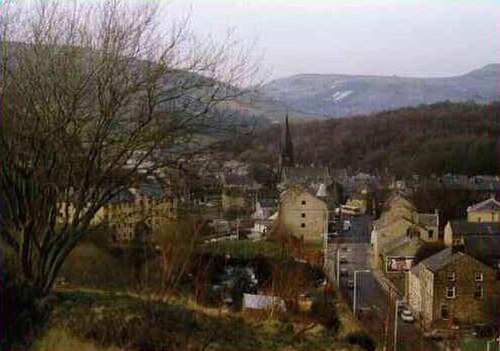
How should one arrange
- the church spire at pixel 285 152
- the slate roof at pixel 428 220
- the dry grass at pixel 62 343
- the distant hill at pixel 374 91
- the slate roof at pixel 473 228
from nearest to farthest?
the dry grass at pixel 62 343, the slate roof at pixel 473 228, the slate roof at pixel 428 220, the church spire at pixel 285 152, the distant hill at pixel 374 91

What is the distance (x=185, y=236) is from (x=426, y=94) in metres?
86.7

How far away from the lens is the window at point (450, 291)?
1370 centimetres

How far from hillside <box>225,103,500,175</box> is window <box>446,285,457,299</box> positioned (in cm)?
2243

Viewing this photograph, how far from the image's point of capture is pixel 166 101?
514 cm

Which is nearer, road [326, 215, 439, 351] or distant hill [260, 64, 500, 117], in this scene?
road [326, 215, 439, 351]

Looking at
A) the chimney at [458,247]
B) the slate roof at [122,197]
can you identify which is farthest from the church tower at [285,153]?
the slate roof at [122,197]

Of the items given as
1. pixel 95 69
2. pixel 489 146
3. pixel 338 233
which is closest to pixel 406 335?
pixel 95 69

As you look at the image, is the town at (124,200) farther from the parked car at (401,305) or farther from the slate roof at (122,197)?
the parked car at (401,305)

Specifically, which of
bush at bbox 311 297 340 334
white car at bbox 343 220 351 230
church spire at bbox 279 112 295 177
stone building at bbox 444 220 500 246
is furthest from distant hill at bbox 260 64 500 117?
bush at bbox 311 297 340 334

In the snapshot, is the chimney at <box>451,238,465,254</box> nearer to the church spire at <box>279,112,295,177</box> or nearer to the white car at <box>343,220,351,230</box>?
the white car at <box>343,220,351,230</box>

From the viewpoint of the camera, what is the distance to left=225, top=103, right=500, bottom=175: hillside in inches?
1559

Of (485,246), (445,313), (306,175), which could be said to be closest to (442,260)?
(445,313)

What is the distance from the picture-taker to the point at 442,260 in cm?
1420

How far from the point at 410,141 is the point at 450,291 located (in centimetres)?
3351
